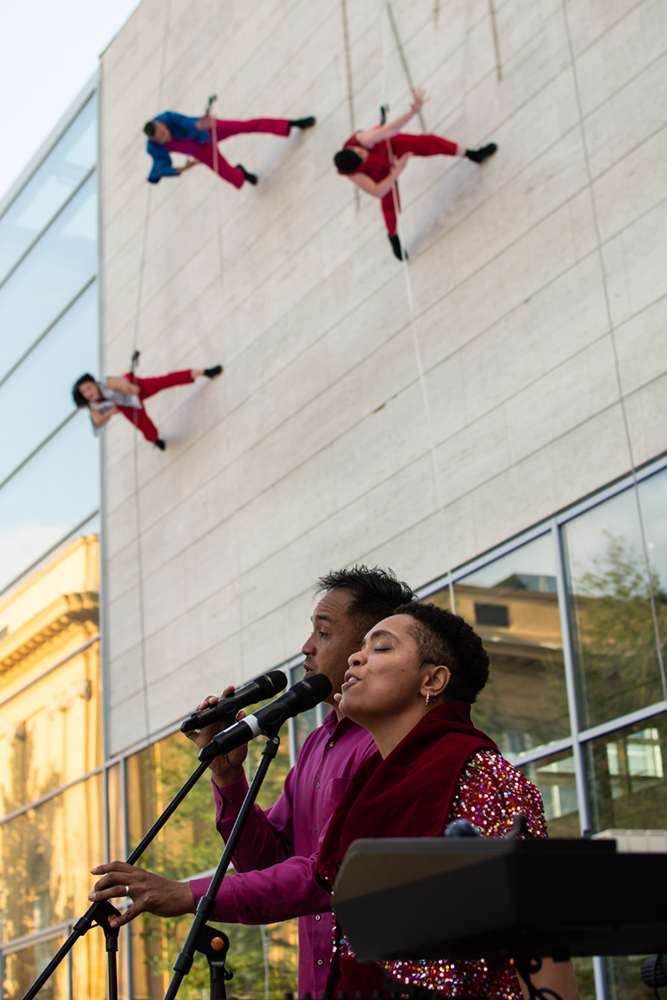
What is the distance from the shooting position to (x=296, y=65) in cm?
1027

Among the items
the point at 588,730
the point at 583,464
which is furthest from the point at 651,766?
the point at 583,464

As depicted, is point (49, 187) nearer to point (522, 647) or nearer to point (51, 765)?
point (51, 765)

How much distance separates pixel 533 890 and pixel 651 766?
456 centimetres

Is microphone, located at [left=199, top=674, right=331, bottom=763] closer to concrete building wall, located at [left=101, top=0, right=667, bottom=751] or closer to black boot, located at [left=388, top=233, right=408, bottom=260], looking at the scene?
concrete building wall, located at [left=101, top=0, right=667, bottom=751]

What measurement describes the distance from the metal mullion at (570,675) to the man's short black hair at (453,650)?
11.3 feet

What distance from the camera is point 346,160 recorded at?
7.95 m

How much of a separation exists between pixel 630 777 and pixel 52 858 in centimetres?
775

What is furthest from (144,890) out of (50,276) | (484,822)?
(50,276)

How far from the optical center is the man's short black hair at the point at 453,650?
2.84 m

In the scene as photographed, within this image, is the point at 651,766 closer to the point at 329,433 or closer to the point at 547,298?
the point at 547,298

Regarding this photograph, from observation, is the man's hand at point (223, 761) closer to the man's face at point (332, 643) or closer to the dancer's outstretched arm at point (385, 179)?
the man's face at point (332, 643)

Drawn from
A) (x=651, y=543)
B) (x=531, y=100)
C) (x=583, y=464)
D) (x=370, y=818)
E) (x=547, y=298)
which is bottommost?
(x=370, y=818)

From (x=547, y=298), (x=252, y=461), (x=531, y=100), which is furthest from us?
(x=252, y=461)

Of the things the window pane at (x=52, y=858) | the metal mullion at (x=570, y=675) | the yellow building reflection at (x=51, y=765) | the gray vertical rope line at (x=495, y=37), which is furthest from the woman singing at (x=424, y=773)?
the yellow building reflection at (x=51, y=765)
